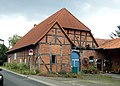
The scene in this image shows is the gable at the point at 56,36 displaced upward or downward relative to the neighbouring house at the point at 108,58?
upward

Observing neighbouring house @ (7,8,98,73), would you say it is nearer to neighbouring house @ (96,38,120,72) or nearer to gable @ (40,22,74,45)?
gable @ (40,22,74,45)

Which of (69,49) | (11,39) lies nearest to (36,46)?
(69,49)

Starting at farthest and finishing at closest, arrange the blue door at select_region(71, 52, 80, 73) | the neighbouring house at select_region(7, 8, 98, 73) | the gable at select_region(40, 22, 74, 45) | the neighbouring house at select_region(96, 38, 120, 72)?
1. the blue door at select_region(71, 52, 80, 73)
2. the neighbouring house at select_region(96, 38, 120, 72)
3. the gable at select_region(40, 22, 74, 45)
4. the neighbouring house at select_region(7, 8, 98, 73)

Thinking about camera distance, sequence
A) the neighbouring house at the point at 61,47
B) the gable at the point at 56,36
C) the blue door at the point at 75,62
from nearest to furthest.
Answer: the neighbouring house at the point at 61,47, the gable at the point at 56,36, the blue door at the point at 75,62

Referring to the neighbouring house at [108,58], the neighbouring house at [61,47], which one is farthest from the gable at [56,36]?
the neighbouring house at [108,58]

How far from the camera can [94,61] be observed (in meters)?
37.5

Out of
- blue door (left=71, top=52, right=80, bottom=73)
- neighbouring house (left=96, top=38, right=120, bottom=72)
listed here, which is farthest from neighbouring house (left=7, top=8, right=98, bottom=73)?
neighbouring house (left=96, top=38, right=120, bottom=72)

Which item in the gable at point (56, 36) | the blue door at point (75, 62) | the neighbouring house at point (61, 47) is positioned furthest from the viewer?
the blue door at point (75, 62)

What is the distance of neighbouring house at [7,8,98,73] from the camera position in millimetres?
31344

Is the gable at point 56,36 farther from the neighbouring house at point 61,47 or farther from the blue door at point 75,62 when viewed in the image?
the blue door at point 75,62

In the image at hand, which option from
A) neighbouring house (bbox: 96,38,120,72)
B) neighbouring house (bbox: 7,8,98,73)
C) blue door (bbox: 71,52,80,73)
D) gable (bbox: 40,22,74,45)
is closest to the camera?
neighbouring house (bbox: 7,8,98,73)

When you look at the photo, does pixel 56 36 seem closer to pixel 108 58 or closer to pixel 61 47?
pixel 61 47

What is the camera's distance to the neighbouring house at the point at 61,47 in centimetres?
3134

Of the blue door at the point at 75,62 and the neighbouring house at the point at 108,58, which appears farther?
the blue door at the point at 75,62
